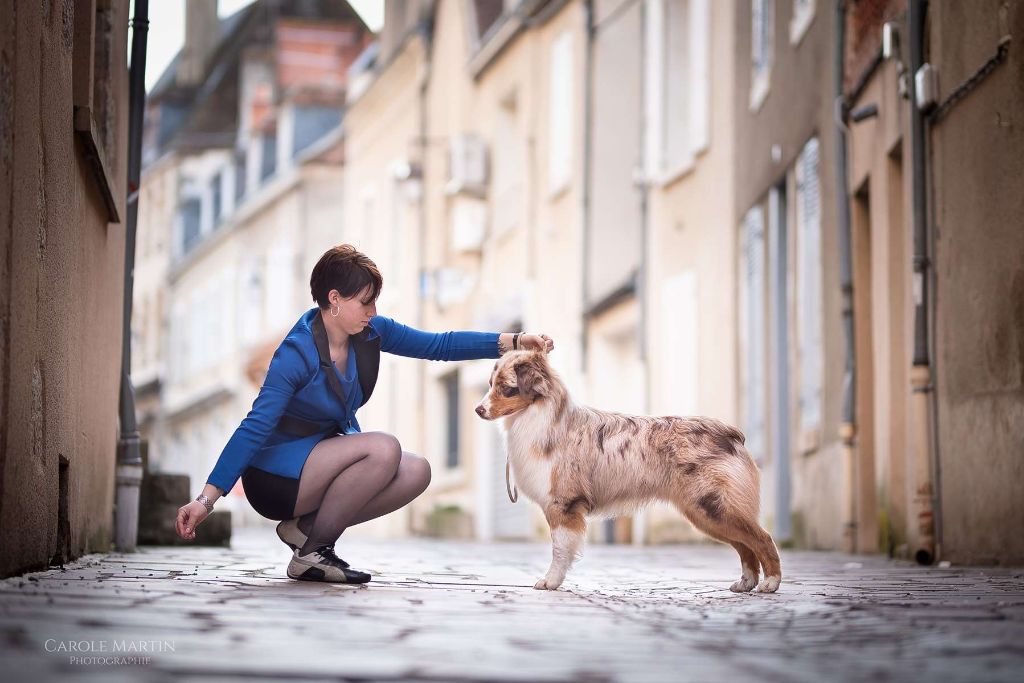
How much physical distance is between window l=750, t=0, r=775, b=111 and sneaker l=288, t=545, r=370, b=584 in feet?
32.7

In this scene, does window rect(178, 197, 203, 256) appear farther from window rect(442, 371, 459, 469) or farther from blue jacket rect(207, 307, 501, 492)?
blue jacket rect(207, 307, 501, 492)

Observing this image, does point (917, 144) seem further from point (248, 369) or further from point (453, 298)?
point (248, 369)

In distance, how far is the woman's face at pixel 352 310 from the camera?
6.76 metres

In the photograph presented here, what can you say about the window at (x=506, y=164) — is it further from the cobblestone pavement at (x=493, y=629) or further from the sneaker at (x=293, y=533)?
the sneaker at (x=293, y=533)

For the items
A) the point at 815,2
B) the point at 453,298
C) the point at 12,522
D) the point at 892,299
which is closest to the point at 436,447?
the point at 453,298

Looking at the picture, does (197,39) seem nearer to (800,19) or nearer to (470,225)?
(470,225)

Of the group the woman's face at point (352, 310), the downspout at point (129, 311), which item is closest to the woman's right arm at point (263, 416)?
the woman's face at point (352, 310)

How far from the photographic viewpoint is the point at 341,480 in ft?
22.4

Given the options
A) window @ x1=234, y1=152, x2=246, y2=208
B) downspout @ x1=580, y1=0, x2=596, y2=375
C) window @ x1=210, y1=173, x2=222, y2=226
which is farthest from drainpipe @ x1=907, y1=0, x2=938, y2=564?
window @ x1=210, y1=173, x2=222, y2=226

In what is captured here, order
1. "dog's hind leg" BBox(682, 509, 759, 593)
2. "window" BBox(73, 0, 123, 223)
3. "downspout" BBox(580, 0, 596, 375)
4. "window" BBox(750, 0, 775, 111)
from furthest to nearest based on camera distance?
"downspout" BBox(580, 0, 596, 375) < "window" BBox(750, 0, 775, 111) < "window" BBox(73, 0, 123, 223) < "dog's hind leg" BBox(682, 509, 759, 593)

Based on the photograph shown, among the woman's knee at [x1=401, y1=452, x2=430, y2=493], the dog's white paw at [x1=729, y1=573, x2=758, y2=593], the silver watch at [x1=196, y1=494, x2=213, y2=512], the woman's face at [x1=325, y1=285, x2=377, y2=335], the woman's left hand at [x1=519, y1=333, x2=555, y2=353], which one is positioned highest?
the woman's face at [x1=325, y1=285, x2=377, y2=335]

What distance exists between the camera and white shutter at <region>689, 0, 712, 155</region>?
17.9 metres

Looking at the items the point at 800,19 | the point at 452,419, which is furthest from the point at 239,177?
the point at 800,19
